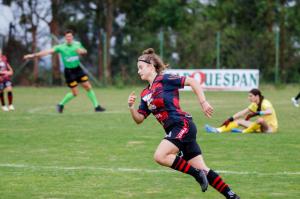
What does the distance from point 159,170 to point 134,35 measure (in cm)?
3635

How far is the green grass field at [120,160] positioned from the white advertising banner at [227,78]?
14076 millimetres

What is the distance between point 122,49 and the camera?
1593 inches

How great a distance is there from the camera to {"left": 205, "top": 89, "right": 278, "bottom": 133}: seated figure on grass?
15.1 metres

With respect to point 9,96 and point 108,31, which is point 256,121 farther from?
point 108,31

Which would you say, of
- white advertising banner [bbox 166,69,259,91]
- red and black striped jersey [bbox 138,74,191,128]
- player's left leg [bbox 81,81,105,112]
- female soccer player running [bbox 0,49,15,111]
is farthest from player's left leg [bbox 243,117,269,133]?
white advertising banner [bbox 166,69,259,91]

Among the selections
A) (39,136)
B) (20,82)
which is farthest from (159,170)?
(20,82)

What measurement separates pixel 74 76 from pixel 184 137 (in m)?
12.7

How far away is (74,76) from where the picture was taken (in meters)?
20.1

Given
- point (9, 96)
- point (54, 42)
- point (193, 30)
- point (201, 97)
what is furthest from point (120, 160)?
point (54, 42)

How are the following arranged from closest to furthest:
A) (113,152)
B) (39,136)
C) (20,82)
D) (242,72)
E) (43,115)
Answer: (113,152) < (39,136) < (43,115) < (242,72) < (20,82)

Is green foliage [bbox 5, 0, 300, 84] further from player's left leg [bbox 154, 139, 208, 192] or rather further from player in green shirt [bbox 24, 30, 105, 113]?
player's left leg [bbox 154, 139, 208, 192]

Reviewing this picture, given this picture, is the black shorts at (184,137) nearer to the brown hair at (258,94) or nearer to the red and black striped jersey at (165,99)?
the red and black striped jersey at (165,99)

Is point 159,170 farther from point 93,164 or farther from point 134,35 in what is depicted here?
point 134,35

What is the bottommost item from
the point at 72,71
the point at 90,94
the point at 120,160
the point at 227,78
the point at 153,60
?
the point at 227,78
